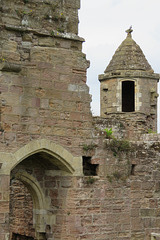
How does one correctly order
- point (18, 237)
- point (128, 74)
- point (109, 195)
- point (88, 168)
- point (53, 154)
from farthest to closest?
point (128, 74), point (18, 237), point (88, 168), point (109, 195), point (53, 154)

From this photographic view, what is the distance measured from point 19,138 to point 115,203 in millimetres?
2506

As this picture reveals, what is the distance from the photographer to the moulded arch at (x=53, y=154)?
340 inches

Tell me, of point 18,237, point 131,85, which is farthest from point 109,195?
point 131,85

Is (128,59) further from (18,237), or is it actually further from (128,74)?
(18,237)

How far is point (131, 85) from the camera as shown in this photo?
19.2 meters

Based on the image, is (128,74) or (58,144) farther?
(128,74)

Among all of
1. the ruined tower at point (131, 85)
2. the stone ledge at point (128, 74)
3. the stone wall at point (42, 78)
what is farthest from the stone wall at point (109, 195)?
the stone ledge at point (128, 74)

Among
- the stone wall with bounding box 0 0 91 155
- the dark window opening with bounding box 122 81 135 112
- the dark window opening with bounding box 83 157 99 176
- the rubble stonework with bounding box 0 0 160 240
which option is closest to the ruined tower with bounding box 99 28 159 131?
the dark window opening with bounding box 122 81 135 112

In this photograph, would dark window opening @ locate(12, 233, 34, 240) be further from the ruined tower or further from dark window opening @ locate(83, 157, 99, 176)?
the ruined tower

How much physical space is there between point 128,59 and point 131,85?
44.5 inches

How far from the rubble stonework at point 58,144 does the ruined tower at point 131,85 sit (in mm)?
8111

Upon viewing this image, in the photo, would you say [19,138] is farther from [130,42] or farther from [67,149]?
[130,42]

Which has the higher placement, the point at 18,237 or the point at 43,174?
the point at 43,174

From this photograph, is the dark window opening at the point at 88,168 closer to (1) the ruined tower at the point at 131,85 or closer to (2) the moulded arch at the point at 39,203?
(2) the moulded arch at the point at 39,203
